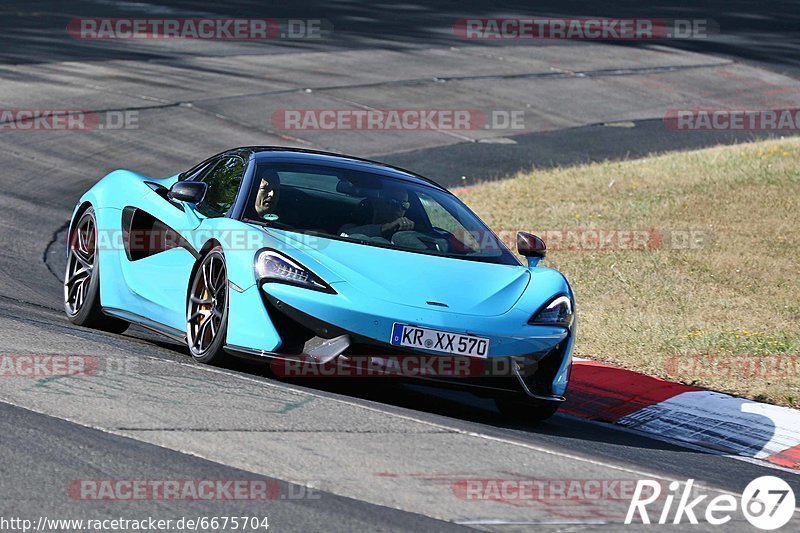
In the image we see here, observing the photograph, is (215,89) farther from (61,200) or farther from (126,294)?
(126,294)

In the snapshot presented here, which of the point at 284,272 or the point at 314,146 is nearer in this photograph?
the point at 284,272

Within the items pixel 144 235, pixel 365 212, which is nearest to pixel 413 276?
pixel 365 212

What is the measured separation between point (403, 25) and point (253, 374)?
23.3 m

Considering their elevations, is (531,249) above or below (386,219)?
below

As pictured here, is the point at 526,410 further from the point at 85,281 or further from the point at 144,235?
the point at 85,281

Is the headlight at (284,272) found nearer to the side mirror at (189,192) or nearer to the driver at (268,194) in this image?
the driver at (268,194)

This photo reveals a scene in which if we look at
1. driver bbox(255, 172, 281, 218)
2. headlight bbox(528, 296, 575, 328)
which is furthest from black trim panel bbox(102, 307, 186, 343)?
headlight bbox(528, 296, 575, 328)

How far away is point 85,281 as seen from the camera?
9.39m

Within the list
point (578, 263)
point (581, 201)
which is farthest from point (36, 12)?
point (578, 263)

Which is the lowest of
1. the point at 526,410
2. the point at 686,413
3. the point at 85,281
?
the point at 686,413

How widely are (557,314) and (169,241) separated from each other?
251cm

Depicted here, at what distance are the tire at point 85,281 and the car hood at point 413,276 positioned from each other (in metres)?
2.01

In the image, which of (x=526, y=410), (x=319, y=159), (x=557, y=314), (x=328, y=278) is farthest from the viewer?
(x=319, y=159)

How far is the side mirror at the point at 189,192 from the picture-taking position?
8148 millimetres
